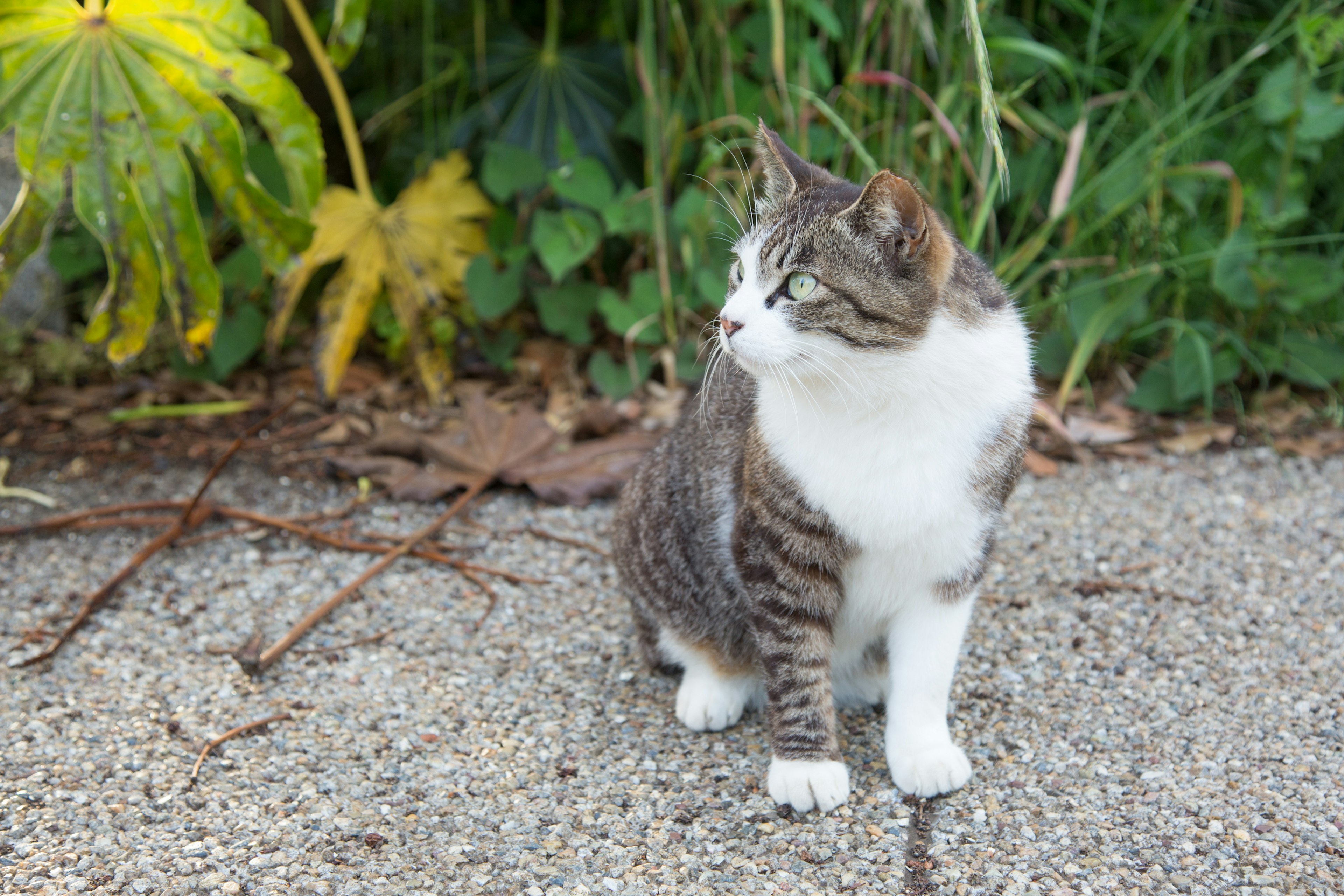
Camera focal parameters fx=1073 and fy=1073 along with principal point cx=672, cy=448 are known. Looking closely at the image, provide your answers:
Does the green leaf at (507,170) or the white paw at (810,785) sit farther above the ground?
the green leaf at (507,170)

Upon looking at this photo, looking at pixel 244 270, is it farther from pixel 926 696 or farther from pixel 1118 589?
pixel 1118 589

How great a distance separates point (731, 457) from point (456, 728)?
81 centimetres

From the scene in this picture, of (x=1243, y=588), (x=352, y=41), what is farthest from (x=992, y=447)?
(x=352, y=41)

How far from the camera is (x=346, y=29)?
10.5 feet

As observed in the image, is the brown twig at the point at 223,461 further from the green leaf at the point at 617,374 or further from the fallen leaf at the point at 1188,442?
the fallen leaf at the point at 1188,442

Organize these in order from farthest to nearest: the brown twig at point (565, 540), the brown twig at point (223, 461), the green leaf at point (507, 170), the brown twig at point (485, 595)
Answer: the green leaf at point (507, 170)
the brown twig at point (565, 540)
the brown twig at point (223, 461)
the brown twig at point (485, 595)

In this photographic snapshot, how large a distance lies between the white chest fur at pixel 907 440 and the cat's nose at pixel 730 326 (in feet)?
0.40

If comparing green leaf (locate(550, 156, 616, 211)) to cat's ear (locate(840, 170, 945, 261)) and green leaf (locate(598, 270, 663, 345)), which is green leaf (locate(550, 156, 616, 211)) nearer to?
green leaf (locate(598, 270, 663, 345))

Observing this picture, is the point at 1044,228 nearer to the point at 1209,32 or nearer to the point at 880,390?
the point at 1209,32

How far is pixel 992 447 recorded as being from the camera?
1.96 meters

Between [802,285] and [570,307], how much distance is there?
205 centimetres

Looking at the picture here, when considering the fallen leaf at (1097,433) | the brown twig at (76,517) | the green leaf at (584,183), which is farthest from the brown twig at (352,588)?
the fallen leaf at (1097,433)

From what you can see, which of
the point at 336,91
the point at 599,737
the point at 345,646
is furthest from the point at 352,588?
the point at 336,91

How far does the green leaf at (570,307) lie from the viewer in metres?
3.82
